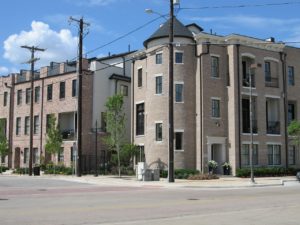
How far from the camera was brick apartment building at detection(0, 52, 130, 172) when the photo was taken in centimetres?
4762

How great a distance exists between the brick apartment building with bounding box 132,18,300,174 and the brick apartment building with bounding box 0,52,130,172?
5.55 metres

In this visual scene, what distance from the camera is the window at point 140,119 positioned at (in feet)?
145

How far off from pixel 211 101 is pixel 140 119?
7.56 meters

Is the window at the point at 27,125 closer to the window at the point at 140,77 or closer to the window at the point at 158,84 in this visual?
the window at the point at 140,77

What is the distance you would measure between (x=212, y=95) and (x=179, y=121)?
3674 mm

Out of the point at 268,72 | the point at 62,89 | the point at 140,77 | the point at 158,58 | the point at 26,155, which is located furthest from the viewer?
the point at 26,155

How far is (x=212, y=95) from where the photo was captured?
133 feet

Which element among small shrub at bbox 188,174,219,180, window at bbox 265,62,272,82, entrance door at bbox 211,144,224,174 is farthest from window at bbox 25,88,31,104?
window at bbox 265,62,272,82

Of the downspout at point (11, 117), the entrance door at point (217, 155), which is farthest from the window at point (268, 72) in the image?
the downspout at point (11, 117)

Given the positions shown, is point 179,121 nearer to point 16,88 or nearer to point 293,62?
point 293,62

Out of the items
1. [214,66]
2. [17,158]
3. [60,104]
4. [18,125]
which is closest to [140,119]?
[214,66]

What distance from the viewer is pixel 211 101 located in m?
40.6

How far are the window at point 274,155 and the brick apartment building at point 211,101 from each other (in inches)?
3.6

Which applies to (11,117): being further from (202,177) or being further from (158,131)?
(202,177)
